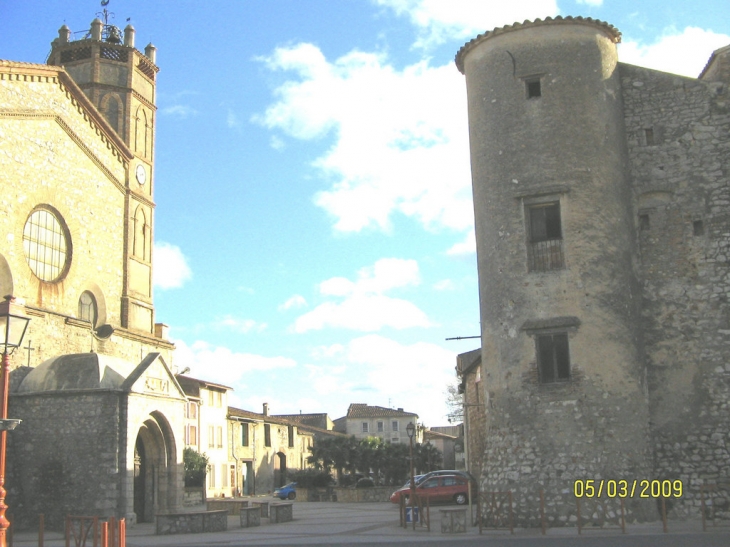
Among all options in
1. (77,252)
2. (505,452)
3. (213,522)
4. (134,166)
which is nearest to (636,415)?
(505,452)

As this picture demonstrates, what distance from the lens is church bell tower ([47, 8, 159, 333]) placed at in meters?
31.5

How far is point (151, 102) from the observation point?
34.2 meters

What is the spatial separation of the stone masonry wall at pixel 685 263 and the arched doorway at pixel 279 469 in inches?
1928

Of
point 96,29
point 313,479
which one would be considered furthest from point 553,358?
point 313,479

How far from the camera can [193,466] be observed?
4534 centimetres

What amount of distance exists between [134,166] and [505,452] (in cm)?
2042

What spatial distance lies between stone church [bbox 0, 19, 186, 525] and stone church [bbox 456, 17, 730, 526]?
424 inches

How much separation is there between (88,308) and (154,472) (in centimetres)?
679

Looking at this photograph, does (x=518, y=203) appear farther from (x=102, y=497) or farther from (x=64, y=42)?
(x=64, y=42)

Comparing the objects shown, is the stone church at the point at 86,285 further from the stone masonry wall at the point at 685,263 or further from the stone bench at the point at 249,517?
the stone masonry wall at the point at 685,263

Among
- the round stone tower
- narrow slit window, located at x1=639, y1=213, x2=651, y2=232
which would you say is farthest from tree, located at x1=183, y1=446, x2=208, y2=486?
narrow slit window, located at x1=639, y1=213, x2=651, y2=232

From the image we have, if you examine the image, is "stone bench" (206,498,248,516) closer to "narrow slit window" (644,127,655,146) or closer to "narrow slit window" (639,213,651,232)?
"narrow slit window" (639,213,651,232)

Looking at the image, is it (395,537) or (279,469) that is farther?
(279,469)
